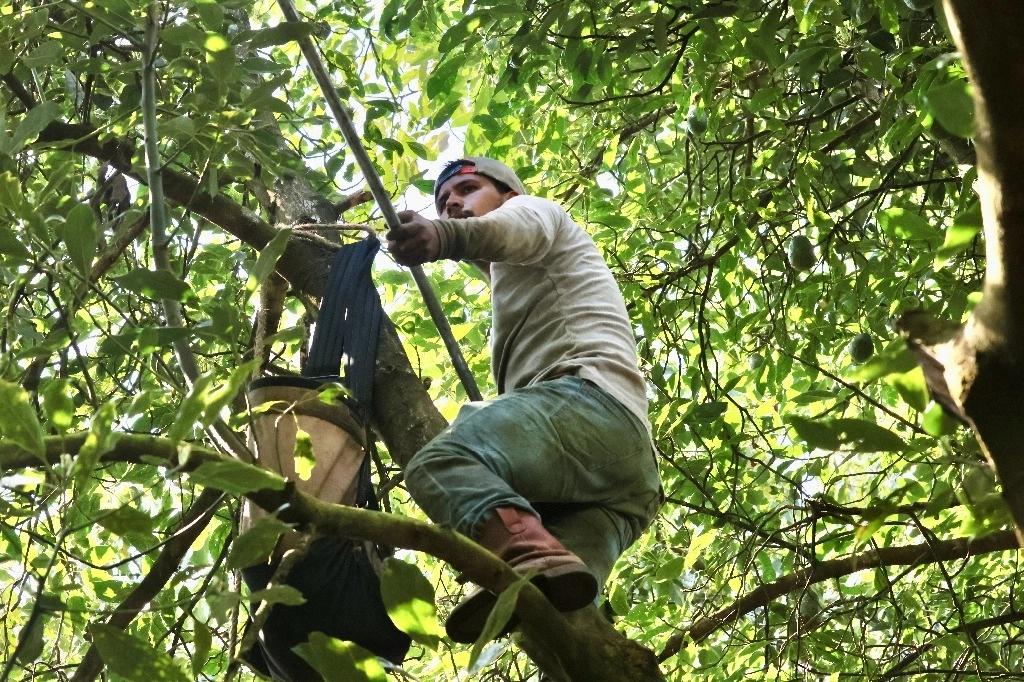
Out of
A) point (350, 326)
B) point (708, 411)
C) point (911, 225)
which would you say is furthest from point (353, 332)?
point (911, 225)

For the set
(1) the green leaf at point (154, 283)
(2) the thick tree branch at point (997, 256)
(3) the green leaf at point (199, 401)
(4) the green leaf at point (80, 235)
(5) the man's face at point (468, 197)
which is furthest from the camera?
(5) the man's face at point (468, 197)

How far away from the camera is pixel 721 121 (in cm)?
318

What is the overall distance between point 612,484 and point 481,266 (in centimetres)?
82

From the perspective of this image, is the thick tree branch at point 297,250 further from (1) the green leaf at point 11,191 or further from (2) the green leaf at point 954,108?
(2) the green leaf at point 954,108

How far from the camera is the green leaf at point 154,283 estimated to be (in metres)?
1.47

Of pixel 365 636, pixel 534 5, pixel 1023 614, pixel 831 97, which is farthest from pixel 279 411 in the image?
pixel 831 97

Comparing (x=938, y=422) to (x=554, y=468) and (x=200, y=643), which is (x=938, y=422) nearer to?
(x=200, y=643)

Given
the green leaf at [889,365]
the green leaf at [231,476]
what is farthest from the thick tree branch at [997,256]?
the green leaf at [231,476]

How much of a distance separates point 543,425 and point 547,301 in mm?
464

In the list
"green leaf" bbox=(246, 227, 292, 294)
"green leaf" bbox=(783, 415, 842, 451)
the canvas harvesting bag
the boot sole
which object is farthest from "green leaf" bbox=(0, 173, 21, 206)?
"green leaf" bbox=(783, 415, 842, 451)

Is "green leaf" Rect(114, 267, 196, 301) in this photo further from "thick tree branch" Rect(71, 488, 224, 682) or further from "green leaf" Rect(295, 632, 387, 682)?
"green leaf" Rect(295, 632, 387, 682)

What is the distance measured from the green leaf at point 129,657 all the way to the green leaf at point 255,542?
11 centimetres

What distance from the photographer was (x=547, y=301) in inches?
88.3

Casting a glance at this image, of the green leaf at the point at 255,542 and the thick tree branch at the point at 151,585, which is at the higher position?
the thick tree branch at the point at 151,585
